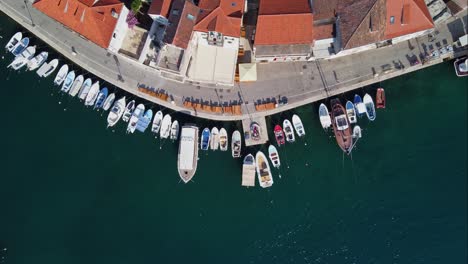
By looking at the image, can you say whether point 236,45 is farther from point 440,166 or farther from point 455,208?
point 455,208

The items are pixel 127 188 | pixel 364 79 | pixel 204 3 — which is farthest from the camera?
pixel 127 188

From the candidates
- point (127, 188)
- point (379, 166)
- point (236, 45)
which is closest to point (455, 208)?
point (379, 166)

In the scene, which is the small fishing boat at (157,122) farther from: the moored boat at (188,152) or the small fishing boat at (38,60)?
the small fishing boat at (38,60)

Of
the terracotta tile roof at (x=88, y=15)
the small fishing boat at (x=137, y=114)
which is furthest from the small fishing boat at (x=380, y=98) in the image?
the terracotta tile roof at (x=88, y=15)

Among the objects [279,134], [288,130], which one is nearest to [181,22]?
[279,134]

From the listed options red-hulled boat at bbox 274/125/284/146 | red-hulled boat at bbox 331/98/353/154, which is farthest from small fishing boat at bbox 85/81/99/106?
red-hulled boat at bbox 331/98/353/154

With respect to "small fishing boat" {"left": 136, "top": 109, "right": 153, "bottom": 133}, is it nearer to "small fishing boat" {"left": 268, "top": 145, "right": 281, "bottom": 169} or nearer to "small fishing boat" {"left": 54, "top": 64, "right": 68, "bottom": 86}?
"small fishing boat" {"left": 54, "top": 64, "right": 68, "bottom": 86}
